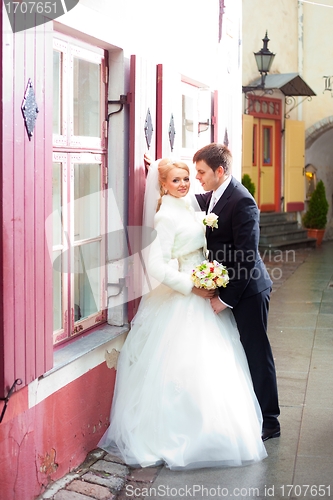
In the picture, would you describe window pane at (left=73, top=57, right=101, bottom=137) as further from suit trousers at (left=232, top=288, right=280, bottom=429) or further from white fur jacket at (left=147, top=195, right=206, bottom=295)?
suit trousers at (left=232, top=288, right=280, bottom=429)

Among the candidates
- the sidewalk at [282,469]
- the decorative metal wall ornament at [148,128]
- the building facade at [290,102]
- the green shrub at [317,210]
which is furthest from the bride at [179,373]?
the green shrub at [317,210]

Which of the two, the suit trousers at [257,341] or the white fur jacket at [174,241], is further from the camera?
the suit trousers at [257,341]

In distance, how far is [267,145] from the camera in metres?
16.4

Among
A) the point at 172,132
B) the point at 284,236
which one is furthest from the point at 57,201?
the point at 284,236

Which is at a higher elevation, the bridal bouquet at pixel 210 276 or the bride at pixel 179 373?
the bridal bouquet at pixel 210 276

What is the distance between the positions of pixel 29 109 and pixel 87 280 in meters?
1.45

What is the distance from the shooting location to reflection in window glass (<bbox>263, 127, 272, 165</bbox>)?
16250 millimetres

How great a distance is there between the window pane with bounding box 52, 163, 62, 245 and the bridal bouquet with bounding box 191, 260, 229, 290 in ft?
2.90

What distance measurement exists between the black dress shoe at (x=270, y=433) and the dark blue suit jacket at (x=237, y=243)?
35.3 inches

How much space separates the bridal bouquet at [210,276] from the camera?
14.5ft

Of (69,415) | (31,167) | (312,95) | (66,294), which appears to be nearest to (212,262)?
(66,294)

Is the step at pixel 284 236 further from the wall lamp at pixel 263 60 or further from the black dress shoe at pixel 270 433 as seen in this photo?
the black dress shoe at pixel 270 433

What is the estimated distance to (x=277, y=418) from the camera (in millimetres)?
5086

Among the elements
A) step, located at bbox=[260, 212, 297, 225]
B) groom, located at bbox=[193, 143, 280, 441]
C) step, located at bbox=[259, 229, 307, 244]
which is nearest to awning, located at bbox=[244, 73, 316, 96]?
step, located at bbox=[260, 212, 297, 225]
